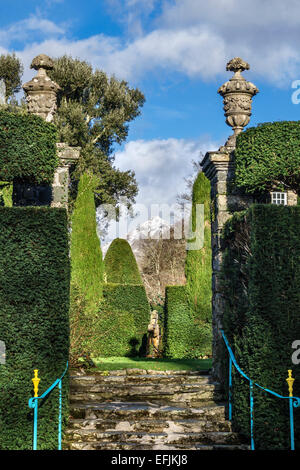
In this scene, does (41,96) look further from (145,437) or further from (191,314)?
(191,314)

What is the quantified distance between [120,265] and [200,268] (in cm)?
356

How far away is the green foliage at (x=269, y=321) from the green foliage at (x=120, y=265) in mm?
11635

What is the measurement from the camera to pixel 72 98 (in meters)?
25.5

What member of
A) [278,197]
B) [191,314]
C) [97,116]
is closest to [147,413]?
[278,197]

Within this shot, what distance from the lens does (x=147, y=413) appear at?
8.95 m

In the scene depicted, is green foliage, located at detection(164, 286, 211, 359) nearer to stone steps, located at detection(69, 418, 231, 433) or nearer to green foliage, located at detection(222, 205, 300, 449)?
stone steps, located at detection(69, 418, 231, 433)

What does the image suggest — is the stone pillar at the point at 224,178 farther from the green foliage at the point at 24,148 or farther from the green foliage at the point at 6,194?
the green foliage at the point at 6,194

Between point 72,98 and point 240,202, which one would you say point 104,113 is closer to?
point 72,98

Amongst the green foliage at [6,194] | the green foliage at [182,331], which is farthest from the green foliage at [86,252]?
the green foliage at [6,194]

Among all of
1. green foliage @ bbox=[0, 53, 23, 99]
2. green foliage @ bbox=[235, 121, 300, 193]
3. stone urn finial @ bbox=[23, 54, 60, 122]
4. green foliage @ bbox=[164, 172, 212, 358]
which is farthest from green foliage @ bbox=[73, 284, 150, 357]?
green foliage @ bbox=[0, 53, 23, 99]

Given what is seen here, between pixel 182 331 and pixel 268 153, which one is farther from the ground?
pixel 268 153

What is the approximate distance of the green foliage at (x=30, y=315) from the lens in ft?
24.7

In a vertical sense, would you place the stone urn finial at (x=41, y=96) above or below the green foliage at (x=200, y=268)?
above

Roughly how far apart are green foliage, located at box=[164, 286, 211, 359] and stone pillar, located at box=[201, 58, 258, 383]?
6503 millimetres
